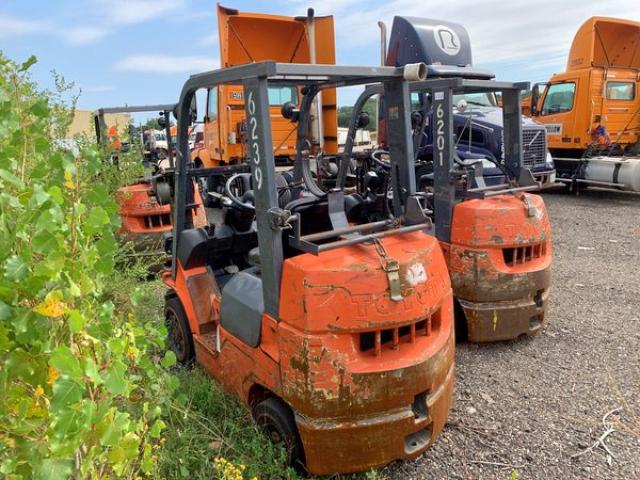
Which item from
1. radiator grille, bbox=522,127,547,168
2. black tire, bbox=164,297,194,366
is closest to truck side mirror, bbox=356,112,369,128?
black tire, bbox=164,297,194,366

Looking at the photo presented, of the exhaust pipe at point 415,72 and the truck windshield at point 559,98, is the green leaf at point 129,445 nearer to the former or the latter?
the exhaust pipe at point 415,72

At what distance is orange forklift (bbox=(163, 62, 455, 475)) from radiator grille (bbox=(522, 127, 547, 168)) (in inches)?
320

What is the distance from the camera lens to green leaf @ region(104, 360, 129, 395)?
50.2 inches

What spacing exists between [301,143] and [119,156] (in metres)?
2.55

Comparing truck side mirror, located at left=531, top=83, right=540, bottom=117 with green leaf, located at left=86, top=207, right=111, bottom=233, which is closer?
green leaf, located at left=86, top=207, right=111, bottom=233

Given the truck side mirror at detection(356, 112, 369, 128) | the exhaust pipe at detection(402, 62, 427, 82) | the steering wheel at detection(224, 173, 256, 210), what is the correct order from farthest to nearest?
1. the truck side mirror at detection(356, 112, 369, 128)
2. the steering wheel at detection(224, 173, 256, 210)
3. the exhaust pipe at detection(402, 62, 427, 82)

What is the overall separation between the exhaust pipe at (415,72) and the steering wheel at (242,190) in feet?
3.75

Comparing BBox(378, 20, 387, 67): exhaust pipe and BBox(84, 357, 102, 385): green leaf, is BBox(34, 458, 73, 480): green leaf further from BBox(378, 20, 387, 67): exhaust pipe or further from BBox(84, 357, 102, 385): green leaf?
BBox(378, 20, 387, 67): exhaust pipe

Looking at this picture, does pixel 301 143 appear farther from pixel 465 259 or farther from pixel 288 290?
pixel 288 290

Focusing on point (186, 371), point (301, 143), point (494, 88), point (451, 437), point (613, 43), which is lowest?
point (451, 437)

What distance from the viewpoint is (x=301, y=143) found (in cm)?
406

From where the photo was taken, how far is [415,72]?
265cm

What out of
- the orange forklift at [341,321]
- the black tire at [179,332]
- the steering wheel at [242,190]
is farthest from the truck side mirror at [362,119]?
the black tire at [179,332]

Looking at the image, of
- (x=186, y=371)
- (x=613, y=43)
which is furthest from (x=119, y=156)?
(x=613, y=43)
